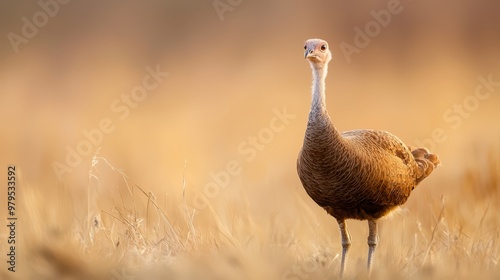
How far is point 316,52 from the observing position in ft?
17.6

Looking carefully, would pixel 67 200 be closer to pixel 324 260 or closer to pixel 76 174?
pixel 324 260

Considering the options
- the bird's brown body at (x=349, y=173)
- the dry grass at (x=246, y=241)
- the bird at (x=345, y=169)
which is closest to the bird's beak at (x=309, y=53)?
the bird at (x=345, y=169)

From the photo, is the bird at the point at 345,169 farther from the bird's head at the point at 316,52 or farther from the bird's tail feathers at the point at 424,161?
the bird's tail feathers at the point at 424,161

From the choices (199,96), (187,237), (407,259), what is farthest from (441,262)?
(199,96)

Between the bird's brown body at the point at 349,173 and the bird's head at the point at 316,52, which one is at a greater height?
the bird's head at the point at 316,52

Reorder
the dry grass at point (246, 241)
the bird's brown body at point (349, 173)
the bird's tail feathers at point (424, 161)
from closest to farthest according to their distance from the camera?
the dry grass at point (246, 241)
the bird's brown body at point (349, 173)
the bird's tail feathers at point (424, 161)

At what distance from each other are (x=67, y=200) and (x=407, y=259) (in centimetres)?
175

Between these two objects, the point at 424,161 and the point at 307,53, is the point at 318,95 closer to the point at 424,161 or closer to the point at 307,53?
the point at 307,53

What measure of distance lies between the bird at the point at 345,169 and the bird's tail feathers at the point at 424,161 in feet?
0.89

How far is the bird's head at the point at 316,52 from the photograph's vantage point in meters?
5.35

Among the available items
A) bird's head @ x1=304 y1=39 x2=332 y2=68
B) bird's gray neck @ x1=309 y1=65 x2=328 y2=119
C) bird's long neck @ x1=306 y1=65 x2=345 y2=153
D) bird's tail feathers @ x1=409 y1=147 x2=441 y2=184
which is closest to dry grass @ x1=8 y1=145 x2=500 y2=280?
bird's tail feathers @ x1=409 y1=147 x2=441 y2=184

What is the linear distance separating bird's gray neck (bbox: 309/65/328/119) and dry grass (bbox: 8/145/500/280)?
25.8 inches

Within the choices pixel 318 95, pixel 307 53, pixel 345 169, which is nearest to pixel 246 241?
pixel 345 169

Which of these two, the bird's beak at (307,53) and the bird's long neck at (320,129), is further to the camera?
the bird's beak at (307,53)
